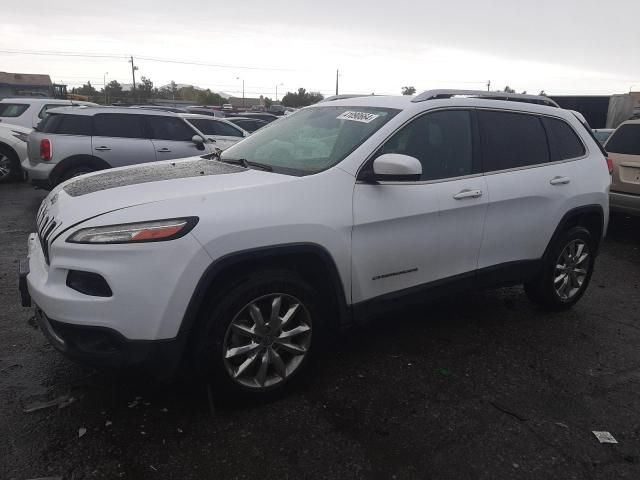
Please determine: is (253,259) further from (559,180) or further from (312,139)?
(559,180)

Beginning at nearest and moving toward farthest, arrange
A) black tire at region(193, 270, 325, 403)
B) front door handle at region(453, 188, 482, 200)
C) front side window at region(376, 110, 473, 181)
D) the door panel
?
black tire at region(193, 270, 325, 403)
the door panel
front side window at region(376, 110, 473, 181)
front door handle at region(453, 188, 482, 200)

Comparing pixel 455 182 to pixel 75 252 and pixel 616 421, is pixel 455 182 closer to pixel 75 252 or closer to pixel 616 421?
pixel 616 421

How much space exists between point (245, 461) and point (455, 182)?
2.22 meters

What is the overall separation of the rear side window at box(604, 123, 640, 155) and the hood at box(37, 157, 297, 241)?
21.3ft

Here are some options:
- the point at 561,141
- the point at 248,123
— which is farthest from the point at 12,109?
the point at 561,141

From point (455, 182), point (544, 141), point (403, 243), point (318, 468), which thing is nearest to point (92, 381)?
point (318, 468)

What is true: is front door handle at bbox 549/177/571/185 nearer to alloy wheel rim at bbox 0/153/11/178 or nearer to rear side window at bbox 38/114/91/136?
rear side window at bbox 38/114/91/136

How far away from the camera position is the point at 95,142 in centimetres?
820

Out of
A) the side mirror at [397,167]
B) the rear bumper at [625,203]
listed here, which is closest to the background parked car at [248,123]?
the rear bumper at [625,203]

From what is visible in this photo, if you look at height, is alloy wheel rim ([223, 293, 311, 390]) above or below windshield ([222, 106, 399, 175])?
below

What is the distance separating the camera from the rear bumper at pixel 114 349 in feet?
7.89

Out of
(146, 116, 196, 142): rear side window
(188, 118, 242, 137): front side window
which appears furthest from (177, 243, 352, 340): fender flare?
(188, 118, 242, 137): front side window

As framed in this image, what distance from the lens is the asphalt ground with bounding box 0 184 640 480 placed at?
2.43m

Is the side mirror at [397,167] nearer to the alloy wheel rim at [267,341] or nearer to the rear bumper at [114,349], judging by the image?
the alloy wheel rim at [267,341]
